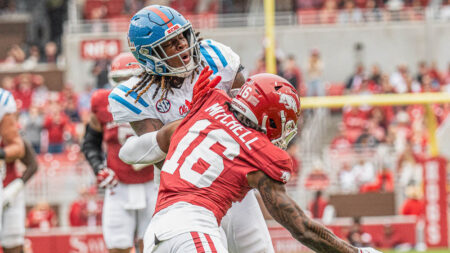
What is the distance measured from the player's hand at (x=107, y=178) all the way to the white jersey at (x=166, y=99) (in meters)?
1.55

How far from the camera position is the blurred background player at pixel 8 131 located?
6.41 metres

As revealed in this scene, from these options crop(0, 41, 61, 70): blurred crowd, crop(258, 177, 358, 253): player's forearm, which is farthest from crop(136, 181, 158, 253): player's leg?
crop(0, 41, 61, 70): blurred crowd

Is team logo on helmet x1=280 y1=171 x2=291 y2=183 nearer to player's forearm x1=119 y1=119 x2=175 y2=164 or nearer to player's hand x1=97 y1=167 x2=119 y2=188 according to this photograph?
player's forearm x1=119 y1=119 x2=175 y2=164

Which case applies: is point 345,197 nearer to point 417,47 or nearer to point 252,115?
point 417,47

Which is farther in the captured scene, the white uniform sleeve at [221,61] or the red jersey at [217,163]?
the white uniform sleeve at [221,61]

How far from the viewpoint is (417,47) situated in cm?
1881

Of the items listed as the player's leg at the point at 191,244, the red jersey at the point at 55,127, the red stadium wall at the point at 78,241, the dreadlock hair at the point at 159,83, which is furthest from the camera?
the red jersey at the point at 55,127

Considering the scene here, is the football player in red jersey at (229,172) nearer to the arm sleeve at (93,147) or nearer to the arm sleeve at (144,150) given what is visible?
the arm sleeve at (144,150)

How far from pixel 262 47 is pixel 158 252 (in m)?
14.7

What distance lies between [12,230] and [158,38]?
2.96 meters

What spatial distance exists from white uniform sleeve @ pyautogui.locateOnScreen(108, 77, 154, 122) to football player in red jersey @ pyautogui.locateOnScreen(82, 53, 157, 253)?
1472 millimetres

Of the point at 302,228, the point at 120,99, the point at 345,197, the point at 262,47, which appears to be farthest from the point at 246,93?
the point at 262,47

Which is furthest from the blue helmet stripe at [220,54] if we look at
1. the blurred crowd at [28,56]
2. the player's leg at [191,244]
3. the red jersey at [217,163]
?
the blurred crowd at [28,56]

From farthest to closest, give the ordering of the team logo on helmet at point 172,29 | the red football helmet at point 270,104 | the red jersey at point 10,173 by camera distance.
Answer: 1. the red jersey at point 10,173
2. the team logo on helmet at point 172,29
3. the red football helmet at point 270,104
